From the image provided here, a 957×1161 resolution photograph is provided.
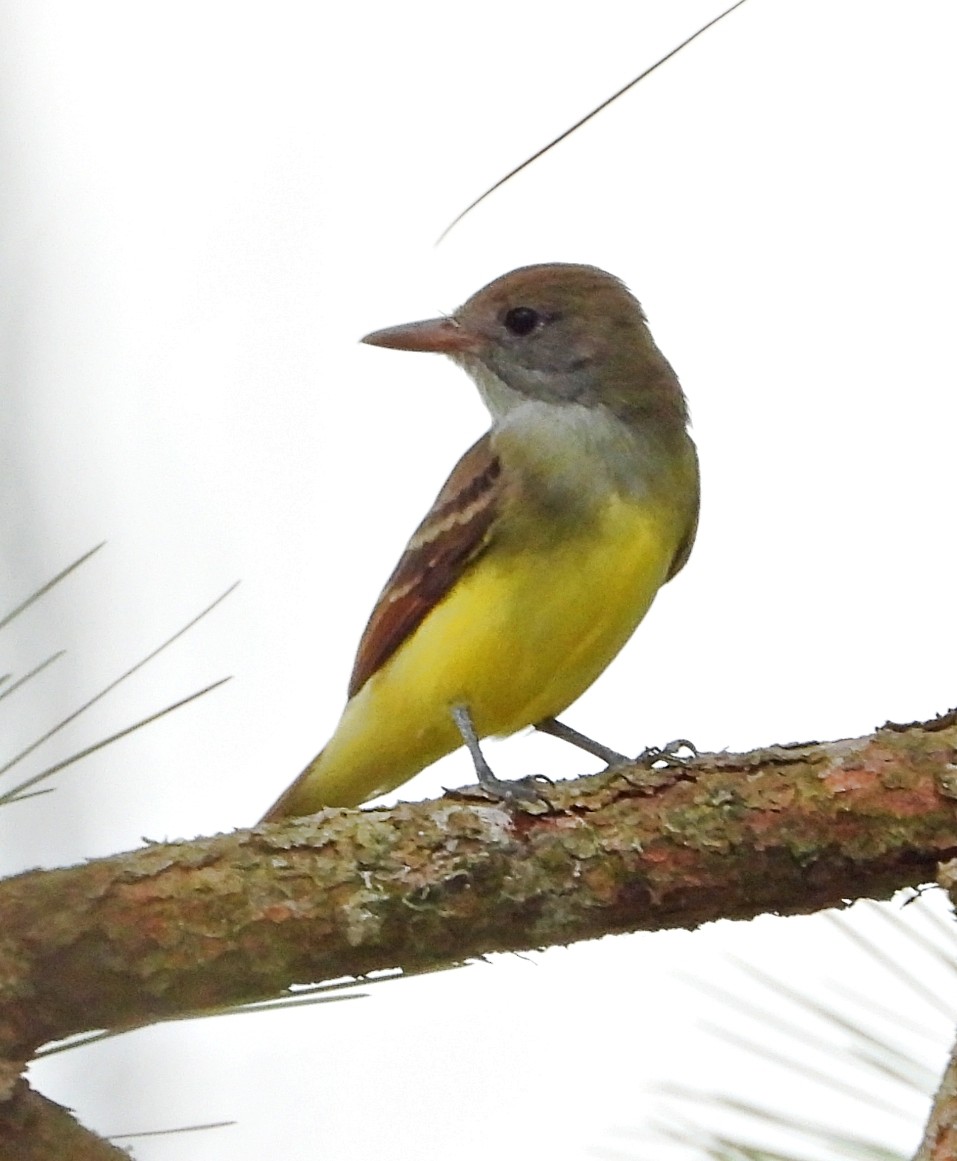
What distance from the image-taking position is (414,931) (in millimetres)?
2381

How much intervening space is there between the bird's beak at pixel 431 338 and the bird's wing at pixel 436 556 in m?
0.40

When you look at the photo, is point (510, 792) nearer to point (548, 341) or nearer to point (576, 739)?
point (576, 739)

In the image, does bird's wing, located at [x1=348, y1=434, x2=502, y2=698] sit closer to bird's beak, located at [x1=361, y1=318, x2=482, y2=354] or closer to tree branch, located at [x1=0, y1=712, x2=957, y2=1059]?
bird's beak, located at [x1=361, y1=318, x2=482, y2=354]

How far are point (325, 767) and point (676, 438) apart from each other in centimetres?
113

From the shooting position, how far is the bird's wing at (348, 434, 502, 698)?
3.66m

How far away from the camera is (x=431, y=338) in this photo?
4.18 m

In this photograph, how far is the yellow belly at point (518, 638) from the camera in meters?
3.49

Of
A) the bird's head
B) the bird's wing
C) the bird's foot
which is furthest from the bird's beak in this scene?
the bird's foot

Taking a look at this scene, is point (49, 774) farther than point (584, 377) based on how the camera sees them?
No

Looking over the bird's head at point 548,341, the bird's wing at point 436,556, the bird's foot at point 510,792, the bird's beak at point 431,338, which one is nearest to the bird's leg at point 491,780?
the bird's foot at point 510,792

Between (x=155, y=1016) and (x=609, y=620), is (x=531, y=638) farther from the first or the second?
(x=155, y=1016)

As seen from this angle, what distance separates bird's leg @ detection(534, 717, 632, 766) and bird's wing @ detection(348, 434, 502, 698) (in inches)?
16.3

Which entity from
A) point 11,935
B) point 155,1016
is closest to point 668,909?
point 155,1016

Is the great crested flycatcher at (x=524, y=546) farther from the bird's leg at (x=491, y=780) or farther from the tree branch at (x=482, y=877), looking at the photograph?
the tree branch at (x=482, y=877)
